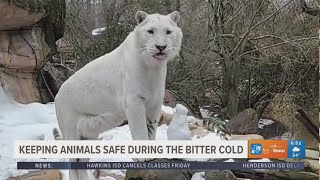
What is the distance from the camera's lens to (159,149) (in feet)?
6.36

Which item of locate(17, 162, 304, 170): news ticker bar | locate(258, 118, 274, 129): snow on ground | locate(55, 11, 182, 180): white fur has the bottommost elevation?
locate(258, 118, 274, 129): snow on ground

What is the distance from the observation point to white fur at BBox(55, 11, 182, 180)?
6.15 feet

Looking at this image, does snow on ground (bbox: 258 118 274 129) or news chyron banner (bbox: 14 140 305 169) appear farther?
snow on ground (bbox: 258 118 274 129)

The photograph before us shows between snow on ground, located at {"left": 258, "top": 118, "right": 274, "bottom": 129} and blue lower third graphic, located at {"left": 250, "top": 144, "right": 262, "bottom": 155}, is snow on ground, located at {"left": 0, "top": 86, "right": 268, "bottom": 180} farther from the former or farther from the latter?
snow on ground, located at {"left": 258, "top": 118, "right": 274, "bottom": 129}

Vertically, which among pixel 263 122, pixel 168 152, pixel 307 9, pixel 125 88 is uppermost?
pixel 307 9

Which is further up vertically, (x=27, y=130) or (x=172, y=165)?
(x=27, y=130)

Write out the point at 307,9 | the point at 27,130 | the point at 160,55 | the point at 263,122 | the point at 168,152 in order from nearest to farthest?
the point at 160,55
the point at 168,152
the point at 27,130
the point at 307,9
the point at 263,122

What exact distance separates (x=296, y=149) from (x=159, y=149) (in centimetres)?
57

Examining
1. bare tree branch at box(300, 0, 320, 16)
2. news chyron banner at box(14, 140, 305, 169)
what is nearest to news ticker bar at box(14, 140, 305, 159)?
news chyron banner at box(14, 140, 305, 169)

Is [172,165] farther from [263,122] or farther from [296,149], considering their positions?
[263,122]

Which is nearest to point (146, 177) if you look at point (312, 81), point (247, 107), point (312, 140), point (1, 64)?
point (312, 140)

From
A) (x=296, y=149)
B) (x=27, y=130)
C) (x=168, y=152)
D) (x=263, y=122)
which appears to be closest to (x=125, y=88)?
(x=168, y=152)

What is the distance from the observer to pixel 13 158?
1.99m

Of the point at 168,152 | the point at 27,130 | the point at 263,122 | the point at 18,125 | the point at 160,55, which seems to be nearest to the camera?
the point at 160,55
